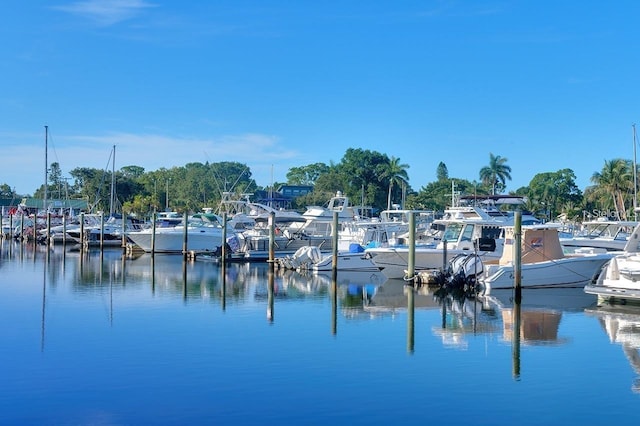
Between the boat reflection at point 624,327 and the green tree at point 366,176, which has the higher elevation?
the green tree at point 366,176

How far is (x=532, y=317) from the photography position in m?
25.6

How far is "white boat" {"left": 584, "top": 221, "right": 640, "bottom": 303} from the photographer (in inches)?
1049

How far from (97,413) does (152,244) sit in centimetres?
4364

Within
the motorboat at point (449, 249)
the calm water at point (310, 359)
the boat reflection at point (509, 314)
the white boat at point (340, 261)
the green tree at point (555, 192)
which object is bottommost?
the calm water at point (310, 359)

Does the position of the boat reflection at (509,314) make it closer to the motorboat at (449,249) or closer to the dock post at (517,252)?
the dock post at (517,252)

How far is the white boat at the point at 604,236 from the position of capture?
40.7 m

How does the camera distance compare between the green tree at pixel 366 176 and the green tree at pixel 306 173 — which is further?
the green tree at pixel 306 173

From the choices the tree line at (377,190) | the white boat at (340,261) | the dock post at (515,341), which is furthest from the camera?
the tree line at (377,190)

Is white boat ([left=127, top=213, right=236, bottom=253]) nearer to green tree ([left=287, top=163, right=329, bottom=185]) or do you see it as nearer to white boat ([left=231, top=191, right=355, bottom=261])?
white boat ([left=231, top=191, right=355, bottom=261])

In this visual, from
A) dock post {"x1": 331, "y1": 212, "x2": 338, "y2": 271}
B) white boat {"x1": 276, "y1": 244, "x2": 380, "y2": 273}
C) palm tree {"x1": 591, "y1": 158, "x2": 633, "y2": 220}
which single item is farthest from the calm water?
palm tree {"x1": 591, "y1": 158, "x2": 633, "y2": 220}

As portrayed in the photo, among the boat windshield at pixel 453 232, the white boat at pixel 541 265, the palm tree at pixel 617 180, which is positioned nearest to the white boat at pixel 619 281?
the white boat at pixel 541 265

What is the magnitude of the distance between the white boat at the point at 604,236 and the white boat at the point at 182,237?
78.8ft

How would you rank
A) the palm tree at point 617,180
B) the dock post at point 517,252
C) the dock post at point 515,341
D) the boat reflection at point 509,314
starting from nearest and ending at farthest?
the dock post at point 515,341 < the boat reflection at point 509,314 < the dock post at point 517,252 < the palm tree at point 617,180

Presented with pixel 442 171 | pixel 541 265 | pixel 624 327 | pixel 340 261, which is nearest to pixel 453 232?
pixel 340 261
